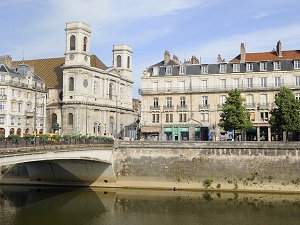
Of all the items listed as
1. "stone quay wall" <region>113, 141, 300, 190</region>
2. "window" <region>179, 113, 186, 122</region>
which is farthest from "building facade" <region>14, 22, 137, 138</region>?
"stone quay wall" <region>113, 141, 300, 190</region>

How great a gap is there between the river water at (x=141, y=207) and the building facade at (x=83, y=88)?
68.0 feet

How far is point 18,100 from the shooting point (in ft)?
204

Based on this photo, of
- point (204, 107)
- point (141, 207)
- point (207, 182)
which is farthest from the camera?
point (204, 107)

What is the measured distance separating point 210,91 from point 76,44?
22480mm

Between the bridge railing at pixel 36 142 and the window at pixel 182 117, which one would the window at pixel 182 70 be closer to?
the window at pixel 182 117

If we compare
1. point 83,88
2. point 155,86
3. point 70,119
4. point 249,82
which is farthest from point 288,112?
point 70,119

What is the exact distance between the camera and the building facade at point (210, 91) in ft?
189

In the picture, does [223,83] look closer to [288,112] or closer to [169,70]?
[169,70]

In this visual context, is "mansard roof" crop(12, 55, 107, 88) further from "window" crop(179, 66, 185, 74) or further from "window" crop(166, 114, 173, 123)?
"window" crop(166, 114, 173, 123)

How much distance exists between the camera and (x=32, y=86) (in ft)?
217

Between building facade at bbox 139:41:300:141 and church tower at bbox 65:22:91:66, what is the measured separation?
1056 centimetres

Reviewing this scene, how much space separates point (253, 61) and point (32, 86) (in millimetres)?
35405

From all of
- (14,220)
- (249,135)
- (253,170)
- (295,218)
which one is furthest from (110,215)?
(249,135)

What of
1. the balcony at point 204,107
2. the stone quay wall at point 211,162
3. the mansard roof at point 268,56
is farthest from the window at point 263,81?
the stone quay wall at point 211,162
